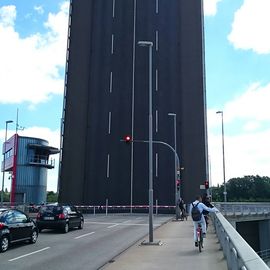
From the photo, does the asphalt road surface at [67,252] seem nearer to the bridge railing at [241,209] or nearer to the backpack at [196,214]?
the backpack at [196,214]

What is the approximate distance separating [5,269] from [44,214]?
31.8 feet

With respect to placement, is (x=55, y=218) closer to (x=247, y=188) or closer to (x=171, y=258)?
(x=171, y=258)

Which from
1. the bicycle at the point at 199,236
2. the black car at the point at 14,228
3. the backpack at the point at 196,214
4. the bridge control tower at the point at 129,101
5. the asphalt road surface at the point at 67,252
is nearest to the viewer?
the asphalt road surface at the point at 67,252

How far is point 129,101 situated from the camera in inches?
1483

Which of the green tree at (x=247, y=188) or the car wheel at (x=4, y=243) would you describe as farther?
the green tree at (x=247, y=188)

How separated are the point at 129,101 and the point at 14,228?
25.3m

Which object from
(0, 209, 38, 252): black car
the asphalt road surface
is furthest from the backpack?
(0, 209, 38, 252): black car

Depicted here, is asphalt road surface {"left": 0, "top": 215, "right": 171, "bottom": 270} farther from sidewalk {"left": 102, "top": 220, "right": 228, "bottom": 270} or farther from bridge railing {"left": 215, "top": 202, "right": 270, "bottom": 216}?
bridge railing {"left": 215, "top": 202, "right": 270, "bottom": 216}

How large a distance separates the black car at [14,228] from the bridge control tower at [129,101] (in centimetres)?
2190

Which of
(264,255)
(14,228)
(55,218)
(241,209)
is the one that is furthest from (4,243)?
(241,209)

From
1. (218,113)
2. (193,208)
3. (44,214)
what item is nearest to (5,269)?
(193,208)

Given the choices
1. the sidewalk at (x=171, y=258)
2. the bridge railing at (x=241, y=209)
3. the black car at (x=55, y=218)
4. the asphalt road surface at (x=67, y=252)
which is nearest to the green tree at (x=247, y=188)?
the bridge railing at (x=241, y=209)

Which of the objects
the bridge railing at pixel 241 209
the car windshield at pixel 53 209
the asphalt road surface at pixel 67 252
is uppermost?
the bridge railing at pixel 241 209

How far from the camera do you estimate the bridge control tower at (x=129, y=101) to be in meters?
36.6
